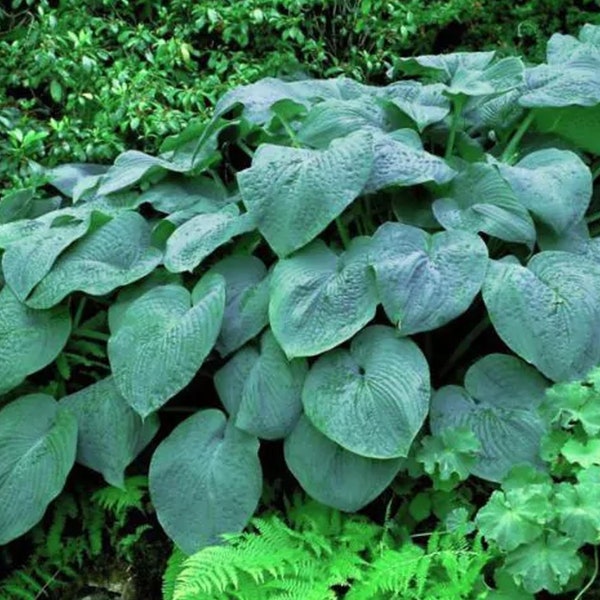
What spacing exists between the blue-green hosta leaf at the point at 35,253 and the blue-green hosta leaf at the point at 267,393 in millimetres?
728

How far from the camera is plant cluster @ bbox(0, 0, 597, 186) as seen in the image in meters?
4.15

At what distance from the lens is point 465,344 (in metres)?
2.88

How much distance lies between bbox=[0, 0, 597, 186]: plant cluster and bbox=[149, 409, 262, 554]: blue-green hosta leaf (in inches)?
63.5

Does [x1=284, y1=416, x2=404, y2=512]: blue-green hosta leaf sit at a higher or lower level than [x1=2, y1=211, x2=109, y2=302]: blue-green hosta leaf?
lower

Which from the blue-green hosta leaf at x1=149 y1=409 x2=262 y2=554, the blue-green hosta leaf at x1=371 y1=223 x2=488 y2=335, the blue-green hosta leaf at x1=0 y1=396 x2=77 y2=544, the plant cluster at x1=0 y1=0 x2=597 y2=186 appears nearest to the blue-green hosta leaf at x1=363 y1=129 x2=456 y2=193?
the blue-green hosta leaf at x1=371 y1=223 x2=488 y2=335

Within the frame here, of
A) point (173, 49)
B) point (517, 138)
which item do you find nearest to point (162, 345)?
point (517, 138)

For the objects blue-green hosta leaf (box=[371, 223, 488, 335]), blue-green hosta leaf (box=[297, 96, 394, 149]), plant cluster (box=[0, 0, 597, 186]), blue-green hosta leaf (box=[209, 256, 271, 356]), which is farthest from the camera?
plant cluster (box=[0, 0, 597, 186])

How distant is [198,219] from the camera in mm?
3078

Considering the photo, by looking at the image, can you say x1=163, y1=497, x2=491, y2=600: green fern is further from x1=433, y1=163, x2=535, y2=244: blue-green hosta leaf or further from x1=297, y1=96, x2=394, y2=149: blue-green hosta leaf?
x1=297, y1=96, x2=394, y2=149: blue-green hosta leaf

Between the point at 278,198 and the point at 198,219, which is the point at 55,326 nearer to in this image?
the point at 198,219

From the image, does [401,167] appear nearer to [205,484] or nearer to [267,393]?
[267,393]

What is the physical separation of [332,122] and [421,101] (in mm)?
429

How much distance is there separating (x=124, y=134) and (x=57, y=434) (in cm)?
184

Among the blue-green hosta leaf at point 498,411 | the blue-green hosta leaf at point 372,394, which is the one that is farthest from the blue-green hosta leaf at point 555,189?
the blue-green hosta leaf at point 372,394
